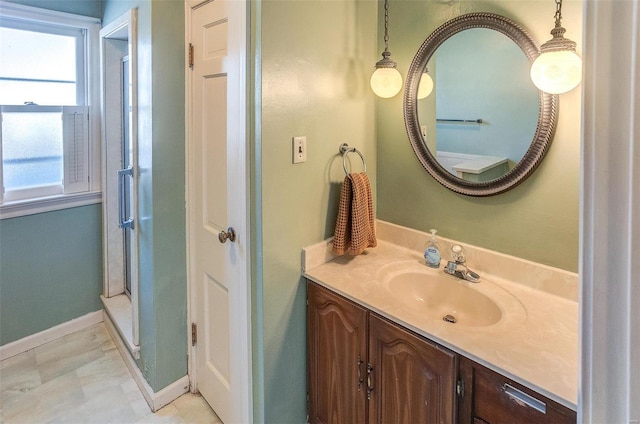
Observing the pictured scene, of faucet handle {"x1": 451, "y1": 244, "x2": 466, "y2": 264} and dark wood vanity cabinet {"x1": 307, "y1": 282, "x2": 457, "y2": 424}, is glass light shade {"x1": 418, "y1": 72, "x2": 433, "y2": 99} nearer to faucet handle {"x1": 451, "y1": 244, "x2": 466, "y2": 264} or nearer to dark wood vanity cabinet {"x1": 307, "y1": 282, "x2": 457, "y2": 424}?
faucet handle {"x1": 451, "y1": 244, "x2": 466, "y2": 264}

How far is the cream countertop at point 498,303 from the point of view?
0.99m

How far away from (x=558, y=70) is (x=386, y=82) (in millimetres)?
669

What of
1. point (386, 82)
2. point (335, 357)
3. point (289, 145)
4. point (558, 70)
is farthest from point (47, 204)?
point (558, 70)

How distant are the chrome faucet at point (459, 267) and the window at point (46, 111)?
2.25 m

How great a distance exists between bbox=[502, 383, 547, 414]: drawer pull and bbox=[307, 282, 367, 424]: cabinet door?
489 millimetres

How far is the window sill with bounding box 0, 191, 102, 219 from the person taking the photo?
7.22ft

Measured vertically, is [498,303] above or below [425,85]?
below

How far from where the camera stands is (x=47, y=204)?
2.34m

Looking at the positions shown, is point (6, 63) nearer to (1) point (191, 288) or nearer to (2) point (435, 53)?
(1) point (191, 288)

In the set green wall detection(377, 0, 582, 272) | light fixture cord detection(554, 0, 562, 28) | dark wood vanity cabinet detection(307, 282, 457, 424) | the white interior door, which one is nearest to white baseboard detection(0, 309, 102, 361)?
the white interior door

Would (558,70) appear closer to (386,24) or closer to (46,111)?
(386,24)

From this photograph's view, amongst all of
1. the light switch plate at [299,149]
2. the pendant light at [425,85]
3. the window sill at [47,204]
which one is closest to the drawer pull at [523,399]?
the light switch plate at [299,149]

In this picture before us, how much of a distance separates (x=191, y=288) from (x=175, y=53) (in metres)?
1.15

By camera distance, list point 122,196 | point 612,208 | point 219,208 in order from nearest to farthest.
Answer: point 612,208 < point 219,208 < point 122,196
